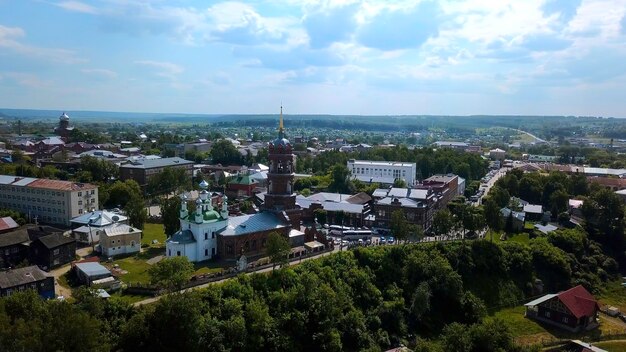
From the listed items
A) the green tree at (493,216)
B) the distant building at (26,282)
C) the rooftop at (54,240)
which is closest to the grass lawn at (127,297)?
the distant building at (26,282)

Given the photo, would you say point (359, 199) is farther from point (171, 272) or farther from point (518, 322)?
point (171, 272)

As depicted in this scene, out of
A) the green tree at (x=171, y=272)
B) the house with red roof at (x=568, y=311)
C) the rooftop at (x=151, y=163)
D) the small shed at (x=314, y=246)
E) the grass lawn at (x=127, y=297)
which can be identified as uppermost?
the rooftop at (x=151, y=163)

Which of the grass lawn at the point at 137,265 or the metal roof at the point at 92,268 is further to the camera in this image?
the grass lawn at the point at 137,265

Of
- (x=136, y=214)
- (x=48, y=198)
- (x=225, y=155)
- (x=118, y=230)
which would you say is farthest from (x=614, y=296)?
(x=225, y=155)

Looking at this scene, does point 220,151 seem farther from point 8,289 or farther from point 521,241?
point 8,289

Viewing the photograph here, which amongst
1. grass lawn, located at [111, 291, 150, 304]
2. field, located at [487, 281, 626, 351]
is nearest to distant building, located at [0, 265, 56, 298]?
grass lawn, located at [111, 291, 150, 304]

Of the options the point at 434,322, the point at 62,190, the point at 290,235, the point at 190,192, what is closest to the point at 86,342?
the point at 290,235

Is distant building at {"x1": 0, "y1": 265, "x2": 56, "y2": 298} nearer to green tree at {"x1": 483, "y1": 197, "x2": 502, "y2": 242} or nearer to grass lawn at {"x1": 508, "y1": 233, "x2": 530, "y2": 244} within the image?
green tree at {"x1": 483, "y1": 197, "x2": 502, "y2": 242}

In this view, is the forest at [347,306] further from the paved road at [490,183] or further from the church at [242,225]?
the paved road at [490,183]
